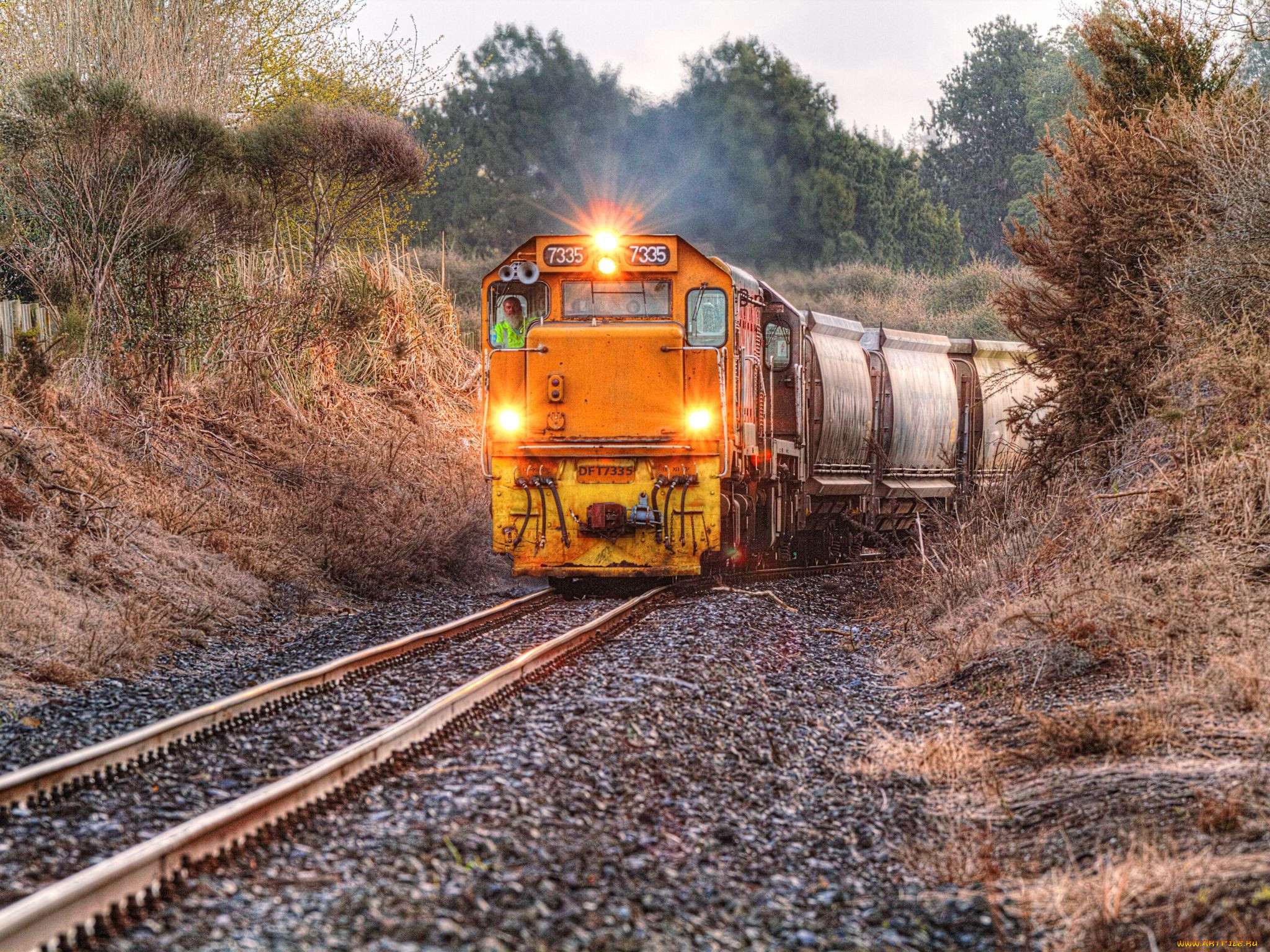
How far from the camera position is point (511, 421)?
1188 cm

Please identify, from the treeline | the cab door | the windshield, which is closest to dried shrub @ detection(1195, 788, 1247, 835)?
the windshield

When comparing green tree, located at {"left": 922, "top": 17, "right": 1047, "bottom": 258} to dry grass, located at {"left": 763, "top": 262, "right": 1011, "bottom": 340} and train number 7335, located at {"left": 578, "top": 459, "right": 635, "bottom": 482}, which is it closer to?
dry grass, located at {"left": 763, "top": 262, "right": 1011, "bottom": 340}

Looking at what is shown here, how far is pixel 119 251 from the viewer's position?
1541cm

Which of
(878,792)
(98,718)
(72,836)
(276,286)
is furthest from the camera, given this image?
(276,286)

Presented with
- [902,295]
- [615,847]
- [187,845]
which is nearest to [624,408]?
[615,847]

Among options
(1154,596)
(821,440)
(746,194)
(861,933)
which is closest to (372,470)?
(821,440)

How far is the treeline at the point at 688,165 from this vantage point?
44625mm

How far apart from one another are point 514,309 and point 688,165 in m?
33.9

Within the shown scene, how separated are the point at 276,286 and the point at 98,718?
11816 mm

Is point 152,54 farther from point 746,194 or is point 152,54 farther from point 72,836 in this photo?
point 746,194

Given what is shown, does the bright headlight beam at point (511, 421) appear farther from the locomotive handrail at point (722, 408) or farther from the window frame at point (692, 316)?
the window frame at point (692, 316)

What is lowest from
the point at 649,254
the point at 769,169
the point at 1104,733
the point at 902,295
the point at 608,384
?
the point at 1104,733

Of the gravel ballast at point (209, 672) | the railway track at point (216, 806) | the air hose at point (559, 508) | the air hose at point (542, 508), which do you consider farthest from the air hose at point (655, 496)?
the railway track at point (216, 806)

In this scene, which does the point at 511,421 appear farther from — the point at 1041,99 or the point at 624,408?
the point at 1041,99
